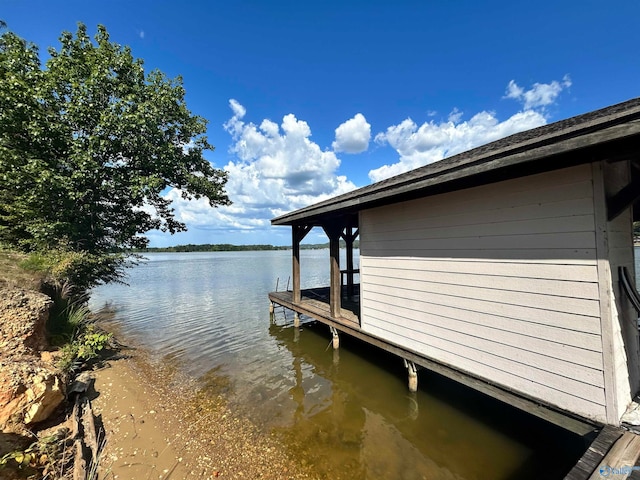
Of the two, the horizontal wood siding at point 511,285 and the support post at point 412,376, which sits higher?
the horizontal wood siding at point 511,285

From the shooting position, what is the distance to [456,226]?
4.03m

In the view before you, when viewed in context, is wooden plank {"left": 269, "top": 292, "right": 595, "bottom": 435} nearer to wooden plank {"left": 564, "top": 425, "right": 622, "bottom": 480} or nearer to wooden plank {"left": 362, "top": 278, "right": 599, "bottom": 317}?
wooden plank {"left": 564, "top": 425, "right": 622, "bottom": 480}

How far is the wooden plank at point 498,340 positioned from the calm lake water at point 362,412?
1315 millimetres

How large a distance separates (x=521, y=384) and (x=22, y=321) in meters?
7.21

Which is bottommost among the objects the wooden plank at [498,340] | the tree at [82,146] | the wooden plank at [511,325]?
the wooden plank at [498,340]

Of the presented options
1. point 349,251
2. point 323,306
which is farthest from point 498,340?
point 349,251

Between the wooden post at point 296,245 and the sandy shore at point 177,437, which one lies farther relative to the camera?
the wooden post at point 296,245

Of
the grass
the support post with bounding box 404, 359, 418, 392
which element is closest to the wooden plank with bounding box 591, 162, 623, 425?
the support post with bounding box 404, 359, 418, 392

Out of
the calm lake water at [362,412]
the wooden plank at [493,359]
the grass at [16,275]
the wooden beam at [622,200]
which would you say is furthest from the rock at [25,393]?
the wooden beam at [622,200]

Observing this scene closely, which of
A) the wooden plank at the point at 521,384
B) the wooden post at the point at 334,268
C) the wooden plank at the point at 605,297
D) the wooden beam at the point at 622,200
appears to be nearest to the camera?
the wooden beam at the point at 622,200

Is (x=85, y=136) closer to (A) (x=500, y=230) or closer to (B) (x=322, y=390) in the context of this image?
(B) (x=322, y=390)

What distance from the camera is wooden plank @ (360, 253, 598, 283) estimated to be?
2830mm

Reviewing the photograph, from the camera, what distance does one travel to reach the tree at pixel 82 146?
7.41 meters

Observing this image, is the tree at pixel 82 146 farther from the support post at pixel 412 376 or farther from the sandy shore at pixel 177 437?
the support post at pixel 412 376
